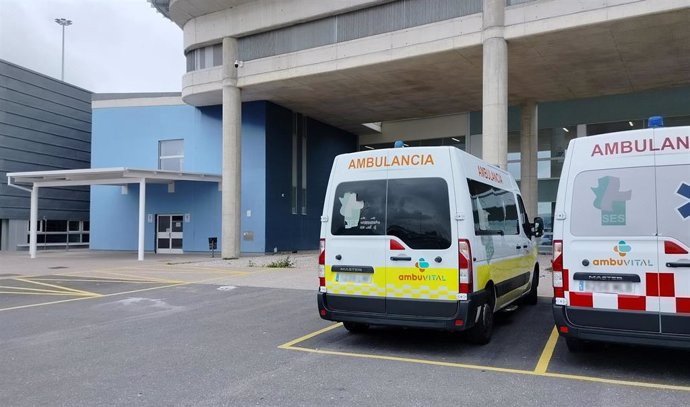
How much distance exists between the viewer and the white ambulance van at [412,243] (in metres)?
6.20

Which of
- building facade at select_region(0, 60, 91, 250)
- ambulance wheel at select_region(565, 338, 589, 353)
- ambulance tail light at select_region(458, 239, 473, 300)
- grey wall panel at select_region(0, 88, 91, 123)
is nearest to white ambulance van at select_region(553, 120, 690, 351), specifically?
ambulance wheel at select_region(565, 338, 589, 353)

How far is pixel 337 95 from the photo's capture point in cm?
2450

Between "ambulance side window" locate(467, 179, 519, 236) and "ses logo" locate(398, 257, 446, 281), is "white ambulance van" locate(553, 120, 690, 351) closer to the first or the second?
"ambulance side window" locate(467, 179, 519, 236)

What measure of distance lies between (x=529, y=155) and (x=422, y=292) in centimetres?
1993

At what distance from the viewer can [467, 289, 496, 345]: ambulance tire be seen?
658cm

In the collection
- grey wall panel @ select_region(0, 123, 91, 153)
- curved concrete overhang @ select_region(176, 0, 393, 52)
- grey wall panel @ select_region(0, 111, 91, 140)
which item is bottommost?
grey wall panel @ select_region(0, 123, 91, 153)

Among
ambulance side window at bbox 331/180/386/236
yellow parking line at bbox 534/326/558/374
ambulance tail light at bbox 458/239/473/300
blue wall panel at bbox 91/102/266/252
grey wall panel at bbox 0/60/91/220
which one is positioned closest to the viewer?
yellow parking line at bbox 534/326/558/374

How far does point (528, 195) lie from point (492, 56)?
28.3 ft

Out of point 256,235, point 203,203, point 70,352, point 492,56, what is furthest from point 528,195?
Answer: point 70,352

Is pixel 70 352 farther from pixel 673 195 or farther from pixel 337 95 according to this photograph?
pixel 337 95

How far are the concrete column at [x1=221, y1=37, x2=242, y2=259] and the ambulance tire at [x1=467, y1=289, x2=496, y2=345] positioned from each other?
685 inches

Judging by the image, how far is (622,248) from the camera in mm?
5488

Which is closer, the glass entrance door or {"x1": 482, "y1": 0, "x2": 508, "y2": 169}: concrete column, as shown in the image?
{"x1": 482, "y1": 0, "x2": 508, "y2": 169}: concrete column

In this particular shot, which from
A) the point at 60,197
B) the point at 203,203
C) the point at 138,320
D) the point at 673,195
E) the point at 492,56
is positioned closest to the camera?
the point at 673,195
